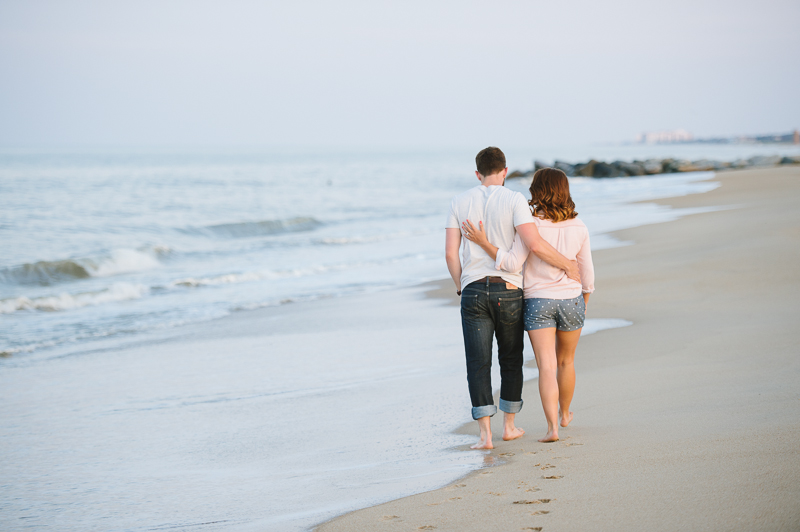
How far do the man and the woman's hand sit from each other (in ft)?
0.11

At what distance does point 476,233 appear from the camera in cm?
355

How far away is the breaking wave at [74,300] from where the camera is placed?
34.1ft

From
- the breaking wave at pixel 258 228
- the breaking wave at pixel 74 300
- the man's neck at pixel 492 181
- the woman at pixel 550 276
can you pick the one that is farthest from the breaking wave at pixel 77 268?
the woman at pixel 550 276

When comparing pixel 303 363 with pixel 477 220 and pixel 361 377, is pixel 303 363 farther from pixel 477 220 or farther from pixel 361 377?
pixel 477 220

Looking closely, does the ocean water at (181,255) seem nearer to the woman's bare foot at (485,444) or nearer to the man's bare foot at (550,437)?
the woman's bare foot at (485,444)

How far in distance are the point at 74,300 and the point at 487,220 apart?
9.42 meters

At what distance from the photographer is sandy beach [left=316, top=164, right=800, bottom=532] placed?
253cm

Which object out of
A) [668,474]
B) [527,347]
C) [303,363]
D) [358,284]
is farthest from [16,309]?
[668,474]

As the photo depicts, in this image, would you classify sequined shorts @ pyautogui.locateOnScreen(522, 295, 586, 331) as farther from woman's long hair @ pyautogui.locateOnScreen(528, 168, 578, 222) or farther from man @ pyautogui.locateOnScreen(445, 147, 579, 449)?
woman's long hair @ pyautogui.locateOnScreen(528, 168, 578, 222)

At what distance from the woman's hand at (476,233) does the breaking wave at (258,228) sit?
19691mm

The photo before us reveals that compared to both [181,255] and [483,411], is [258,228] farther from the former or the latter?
[483,411]

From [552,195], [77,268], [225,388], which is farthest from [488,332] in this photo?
[77,268]

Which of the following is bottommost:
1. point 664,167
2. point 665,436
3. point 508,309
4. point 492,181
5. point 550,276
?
point 665,436

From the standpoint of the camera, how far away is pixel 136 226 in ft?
72.5
